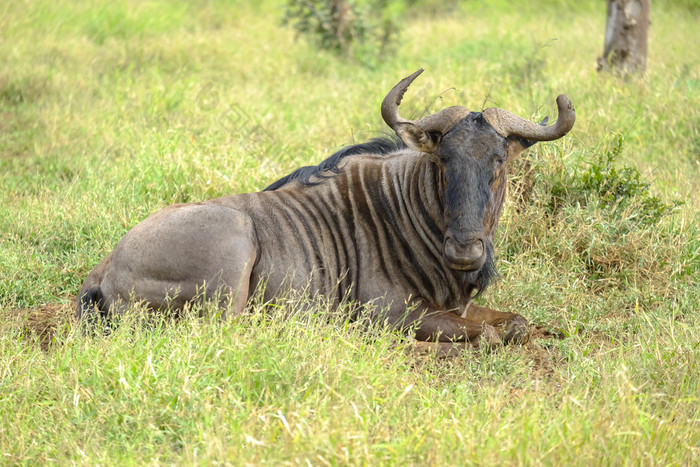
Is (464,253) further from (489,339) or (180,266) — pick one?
(180,266)

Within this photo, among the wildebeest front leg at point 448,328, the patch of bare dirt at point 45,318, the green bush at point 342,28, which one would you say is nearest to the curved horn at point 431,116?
the wildebeest front leg at point 448,328

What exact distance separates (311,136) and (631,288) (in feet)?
10.8

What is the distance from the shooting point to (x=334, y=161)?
458 cm

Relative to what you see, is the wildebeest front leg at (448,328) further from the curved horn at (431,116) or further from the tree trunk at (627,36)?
the tree trunk at (627,36)

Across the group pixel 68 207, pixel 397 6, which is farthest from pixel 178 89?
pixel 397 6

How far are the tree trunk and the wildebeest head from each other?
4.35 metres

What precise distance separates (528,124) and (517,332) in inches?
44.6

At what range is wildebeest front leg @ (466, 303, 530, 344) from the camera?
4.18 meters

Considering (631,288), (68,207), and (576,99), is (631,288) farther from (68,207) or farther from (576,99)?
(68,207)

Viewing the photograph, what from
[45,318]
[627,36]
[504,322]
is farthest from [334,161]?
[627,36]

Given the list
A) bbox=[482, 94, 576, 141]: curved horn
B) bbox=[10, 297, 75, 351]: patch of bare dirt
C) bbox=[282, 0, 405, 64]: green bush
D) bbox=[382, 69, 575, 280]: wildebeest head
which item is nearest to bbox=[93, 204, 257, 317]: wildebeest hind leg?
bbox=[10, 297, 75, 351]: patch of bare dirt

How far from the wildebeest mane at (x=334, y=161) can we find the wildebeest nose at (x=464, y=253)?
1.02m

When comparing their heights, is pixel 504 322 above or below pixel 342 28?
below

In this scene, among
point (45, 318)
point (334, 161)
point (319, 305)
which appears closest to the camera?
point (319, 305)
